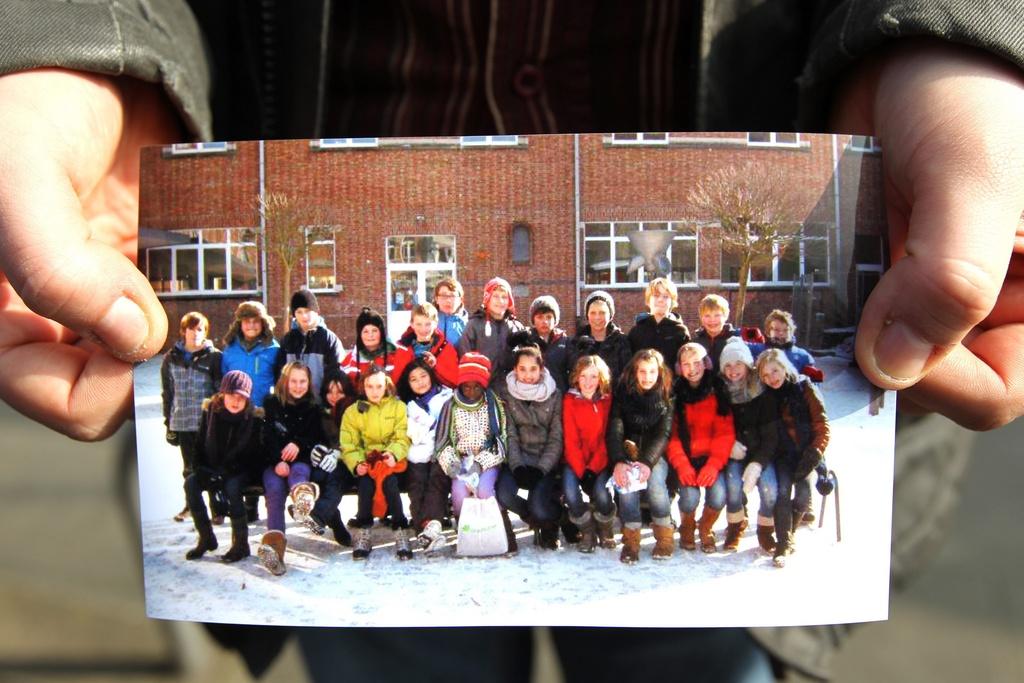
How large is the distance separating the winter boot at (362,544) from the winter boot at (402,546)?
0.09ft

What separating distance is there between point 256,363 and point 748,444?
20.2 inches

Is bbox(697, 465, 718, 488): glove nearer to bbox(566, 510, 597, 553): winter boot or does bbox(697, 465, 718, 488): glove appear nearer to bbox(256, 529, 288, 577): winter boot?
bbox(566, 510, 597, 553): winter boot

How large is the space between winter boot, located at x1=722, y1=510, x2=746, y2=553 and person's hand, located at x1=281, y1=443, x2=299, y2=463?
17.9 inches

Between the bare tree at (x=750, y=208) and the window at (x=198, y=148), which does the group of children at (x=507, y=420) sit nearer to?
the bare tree at (x=750, y=208)

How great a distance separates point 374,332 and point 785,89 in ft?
2.33

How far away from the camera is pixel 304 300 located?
85 cm

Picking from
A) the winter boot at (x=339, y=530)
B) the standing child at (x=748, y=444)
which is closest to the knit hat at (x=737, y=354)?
the standing child at (x=748, y=444)

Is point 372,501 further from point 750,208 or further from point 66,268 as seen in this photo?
point 750,208

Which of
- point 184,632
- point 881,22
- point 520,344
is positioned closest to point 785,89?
point 881,22

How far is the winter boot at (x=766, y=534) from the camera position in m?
0.87

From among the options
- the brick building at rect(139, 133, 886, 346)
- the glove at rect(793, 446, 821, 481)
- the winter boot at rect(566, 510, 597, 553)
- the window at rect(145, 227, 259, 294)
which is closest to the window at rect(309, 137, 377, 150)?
the brick building at rect(139, 133, 886, 346)

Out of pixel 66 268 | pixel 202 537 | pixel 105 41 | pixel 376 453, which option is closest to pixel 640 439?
pixel 376 453

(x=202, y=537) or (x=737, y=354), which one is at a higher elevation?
(x=737, y=354)

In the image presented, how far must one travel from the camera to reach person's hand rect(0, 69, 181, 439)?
81 centimetres
